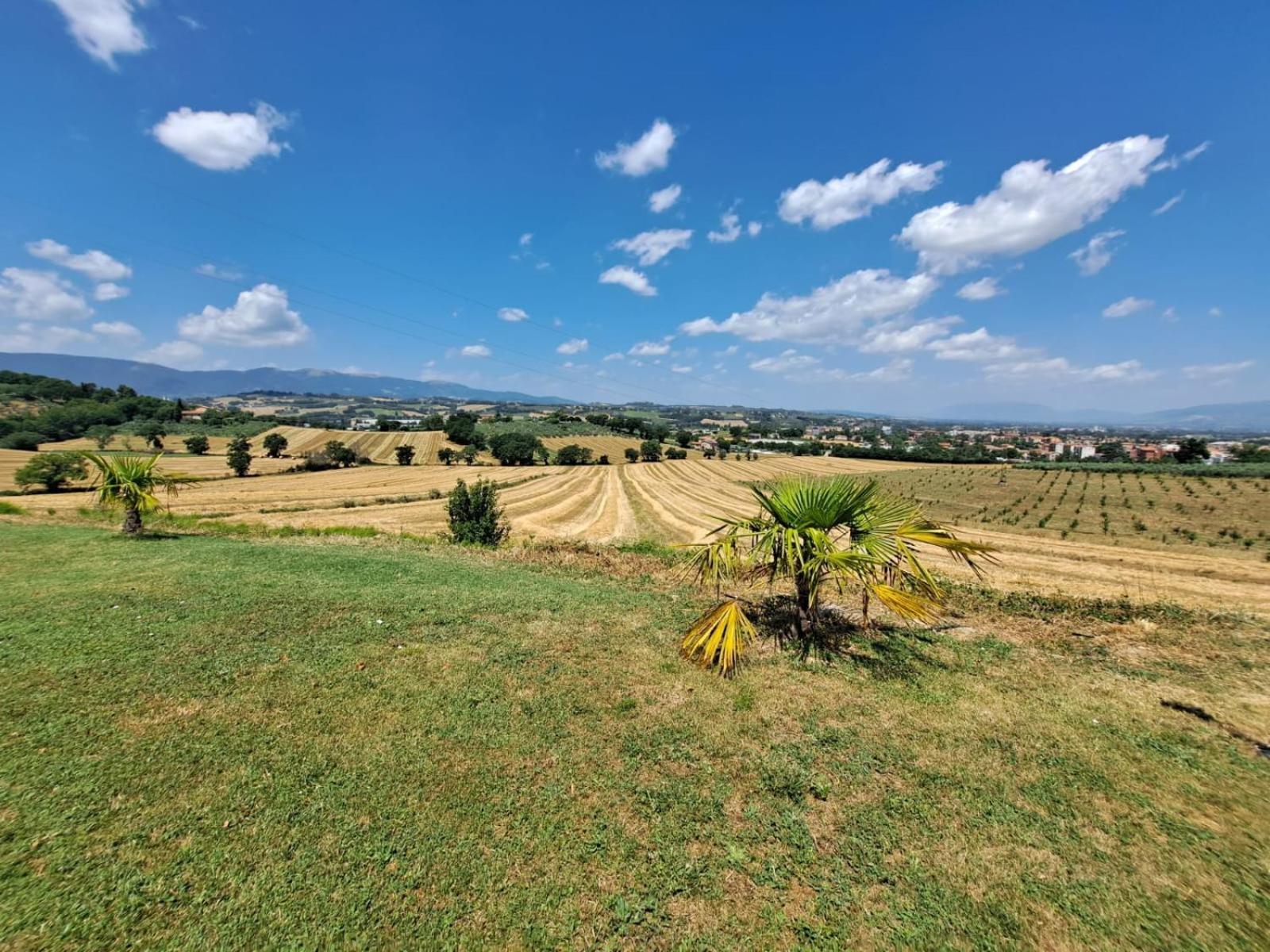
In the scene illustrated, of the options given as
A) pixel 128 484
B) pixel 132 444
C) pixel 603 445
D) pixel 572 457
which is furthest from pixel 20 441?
pixel 128 484

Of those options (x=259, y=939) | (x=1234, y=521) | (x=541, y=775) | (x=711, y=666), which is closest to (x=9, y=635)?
(x=259, y=939)

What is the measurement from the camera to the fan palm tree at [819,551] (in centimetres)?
613

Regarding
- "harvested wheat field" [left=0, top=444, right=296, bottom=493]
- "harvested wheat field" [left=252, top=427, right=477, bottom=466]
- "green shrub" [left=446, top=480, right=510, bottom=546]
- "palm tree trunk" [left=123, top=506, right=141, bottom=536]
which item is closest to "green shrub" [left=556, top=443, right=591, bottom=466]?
"harvested wheat field" [left=252, top=427, right=477, bottom=466]

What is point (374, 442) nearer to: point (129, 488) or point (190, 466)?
point (190, 466)

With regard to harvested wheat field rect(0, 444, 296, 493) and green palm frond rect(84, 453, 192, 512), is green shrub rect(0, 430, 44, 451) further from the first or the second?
green palm frond rect(84, 453, 192, 512)

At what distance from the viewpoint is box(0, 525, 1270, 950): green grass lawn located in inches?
114

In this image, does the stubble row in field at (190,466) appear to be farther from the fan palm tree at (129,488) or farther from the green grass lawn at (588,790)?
the green grass lawn at (588,790)

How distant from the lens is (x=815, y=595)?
257 inches

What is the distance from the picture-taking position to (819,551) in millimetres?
6219

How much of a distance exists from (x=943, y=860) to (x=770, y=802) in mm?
1233

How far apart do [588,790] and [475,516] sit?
16459mm

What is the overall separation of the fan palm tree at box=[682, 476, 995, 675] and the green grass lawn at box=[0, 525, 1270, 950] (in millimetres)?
656

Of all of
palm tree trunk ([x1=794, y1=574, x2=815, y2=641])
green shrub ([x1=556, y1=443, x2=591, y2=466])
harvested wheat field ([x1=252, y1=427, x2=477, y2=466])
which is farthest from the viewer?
green shrub ([x1=556, y1=443, x2=591, y2=466])

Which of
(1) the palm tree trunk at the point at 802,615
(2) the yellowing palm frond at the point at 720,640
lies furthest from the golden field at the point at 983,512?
(2) the yellowing palm frond at the point at 720,640
